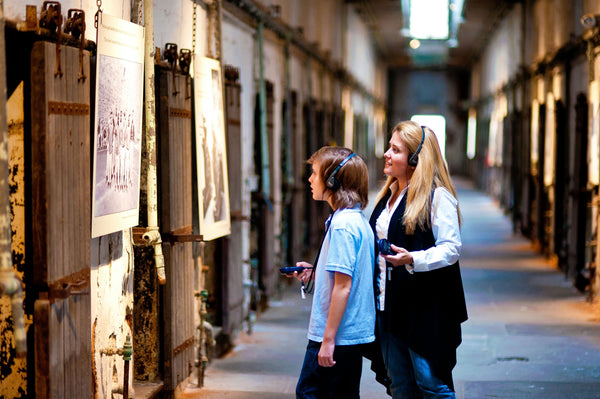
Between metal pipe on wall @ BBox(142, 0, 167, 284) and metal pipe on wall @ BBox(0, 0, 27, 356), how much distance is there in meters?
2.04

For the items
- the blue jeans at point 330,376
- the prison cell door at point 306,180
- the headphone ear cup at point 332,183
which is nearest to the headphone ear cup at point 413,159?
the headphone ear cup at point 332,183

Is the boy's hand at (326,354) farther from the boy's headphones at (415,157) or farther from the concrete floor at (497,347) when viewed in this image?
the concrete floor at (497,347)

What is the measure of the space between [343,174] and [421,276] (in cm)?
69

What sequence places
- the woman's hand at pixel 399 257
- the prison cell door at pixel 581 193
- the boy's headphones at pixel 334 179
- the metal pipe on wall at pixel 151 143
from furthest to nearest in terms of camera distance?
the prison cell door at pixel 581 193, the metal pipe on wall at pixel 151 143, the woman's hand at pixel 399 257, the boy's headphones at pixel 334 179

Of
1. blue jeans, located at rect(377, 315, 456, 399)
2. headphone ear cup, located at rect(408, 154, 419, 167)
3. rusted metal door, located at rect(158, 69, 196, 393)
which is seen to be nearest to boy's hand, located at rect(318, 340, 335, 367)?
blue jeans, located at rect(377, 315, 456, 399)

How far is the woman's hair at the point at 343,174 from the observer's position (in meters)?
3.99

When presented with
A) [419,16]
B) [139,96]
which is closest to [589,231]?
[139,96]

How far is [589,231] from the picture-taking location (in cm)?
1120

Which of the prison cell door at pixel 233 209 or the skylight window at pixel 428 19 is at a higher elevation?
the skylight window at pixel 428 19

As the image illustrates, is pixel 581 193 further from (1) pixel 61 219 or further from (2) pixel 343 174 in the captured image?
(1) pixel 61 219

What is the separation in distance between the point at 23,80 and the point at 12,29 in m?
0.22

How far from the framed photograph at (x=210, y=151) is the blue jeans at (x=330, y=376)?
2.82 m

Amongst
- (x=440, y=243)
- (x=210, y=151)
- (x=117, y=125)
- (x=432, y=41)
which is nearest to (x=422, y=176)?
(x=440, y=243)

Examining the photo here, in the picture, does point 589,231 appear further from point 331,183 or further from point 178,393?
point 331,183
